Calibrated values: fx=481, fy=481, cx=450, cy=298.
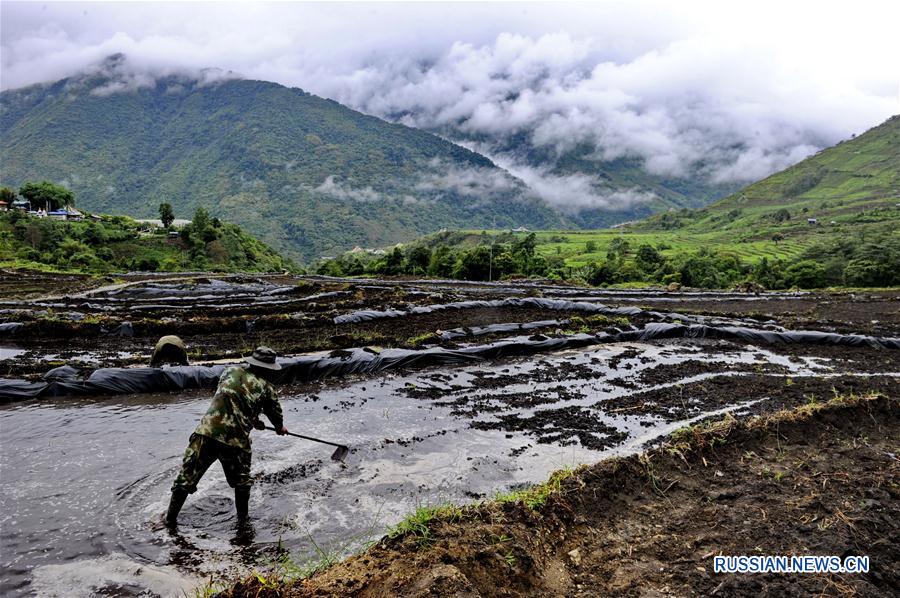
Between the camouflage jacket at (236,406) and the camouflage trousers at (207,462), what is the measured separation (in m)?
0.08

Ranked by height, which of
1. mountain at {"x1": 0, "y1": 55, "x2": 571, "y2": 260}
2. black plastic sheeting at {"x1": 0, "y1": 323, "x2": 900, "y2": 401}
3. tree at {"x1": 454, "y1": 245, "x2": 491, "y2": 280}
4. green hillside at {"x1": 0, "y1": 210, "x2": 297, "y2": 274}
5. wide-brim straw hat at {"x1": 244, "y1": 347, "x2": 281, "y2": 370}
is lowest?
black plastic sheeting at {"x1": 0, "y1": 323, "x2": 900, "y2": 401}

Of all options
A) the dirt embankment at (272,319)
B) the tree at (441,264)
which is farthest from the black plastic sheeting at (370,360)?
the tree at (441,264)

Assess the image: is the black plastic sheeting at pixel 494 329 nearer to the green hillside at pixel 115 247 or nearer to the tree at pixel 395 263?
the tree at pixel 395 263

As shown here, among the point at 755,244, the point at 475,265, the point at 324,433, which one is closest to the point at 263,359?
the point at 324,433

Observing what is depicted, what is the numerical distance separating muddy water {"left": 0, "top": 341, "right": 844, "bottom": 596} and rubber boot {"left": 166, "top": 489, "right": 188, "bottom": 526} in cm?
14

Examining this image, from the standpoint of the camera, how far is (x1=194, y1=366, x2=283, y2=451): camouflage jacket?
5.33 metres

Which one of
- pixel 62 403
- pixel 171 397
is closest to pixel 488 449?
pixel 171 397

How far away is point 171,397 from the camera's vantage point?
10.0 metres

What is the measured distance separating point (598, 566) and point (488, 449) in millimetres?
3257

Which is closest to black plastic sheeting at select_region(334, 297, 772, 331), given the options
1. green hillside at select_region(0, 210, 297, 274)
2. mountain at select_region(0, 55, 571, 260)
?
green hillside at select_region(0, 210, 297, 274)

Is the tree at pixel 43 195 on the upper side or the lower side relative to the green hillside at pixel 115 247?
upper

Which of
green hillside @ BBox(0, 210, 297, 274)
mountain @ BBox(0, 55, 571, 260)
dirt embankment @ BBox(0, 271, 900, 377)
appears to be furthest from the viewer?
mountain @ BBox(0, 55, 571, 260)

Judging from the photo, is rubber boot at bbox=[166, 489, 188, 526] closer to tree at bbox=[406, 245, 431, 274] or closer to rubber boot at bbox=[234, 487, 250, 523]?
rubber boot at bbox=[234, 487, 250, 523]

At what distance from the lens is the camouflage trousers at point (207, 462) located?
207 inches
